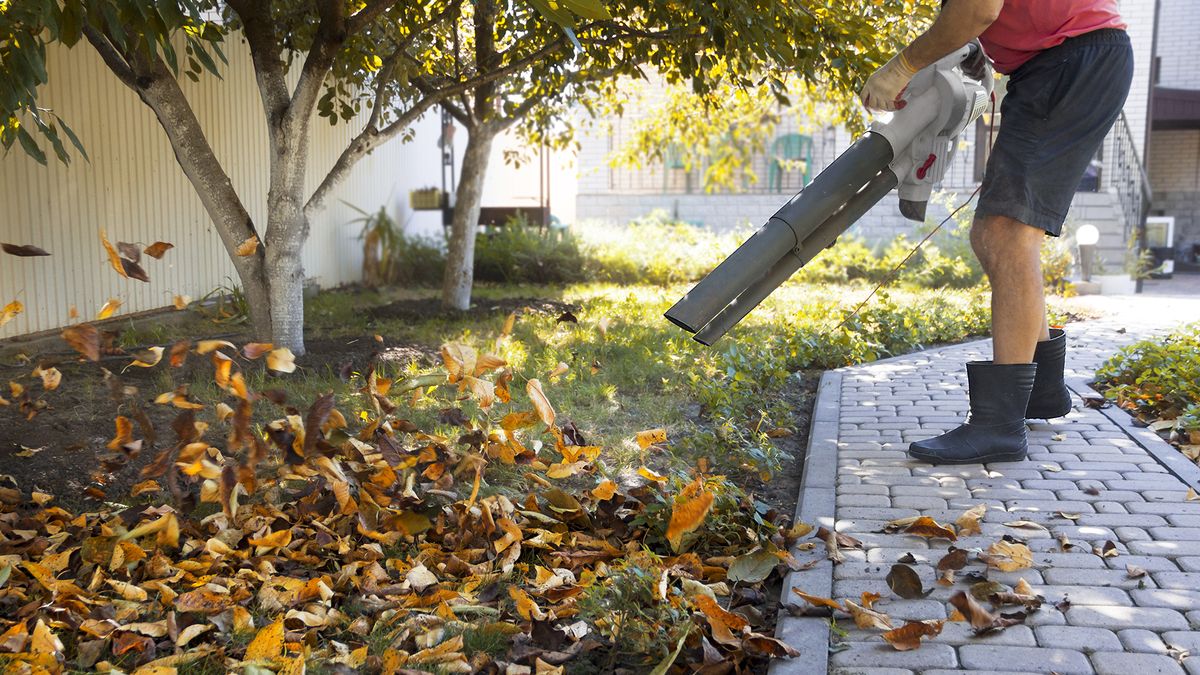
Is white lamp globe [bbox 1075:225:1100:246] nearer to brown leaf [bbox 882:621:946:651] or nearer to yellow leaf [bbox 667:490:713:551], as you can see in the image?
yellow leaf [bbox 667:490:713:551]

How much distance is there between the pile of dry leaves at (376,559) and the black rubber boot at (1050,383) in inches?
66.8

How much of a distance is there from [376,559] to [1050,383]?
2949 millimetres

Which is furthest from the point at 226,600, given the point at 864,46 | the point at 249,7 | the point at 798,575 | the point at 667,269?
the point at 667,269

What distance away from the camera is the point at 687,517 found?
9.87ft

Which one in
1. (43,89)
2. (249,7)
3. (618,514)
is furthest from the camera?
(43,89)

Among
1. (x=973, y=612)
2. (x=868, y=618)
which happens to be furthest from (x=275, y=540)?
(x=973, y=612)

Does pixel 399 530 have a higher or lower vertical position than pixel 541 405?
lower

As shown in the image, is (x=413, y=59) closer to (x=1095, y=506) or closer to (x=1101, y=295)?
(x=1095, y=506)

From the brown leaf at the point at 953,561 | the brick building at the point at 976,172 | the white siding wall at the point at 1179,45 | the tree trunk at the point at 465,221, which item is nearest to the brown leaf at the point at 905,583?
the brown leaf at the point at 953,561

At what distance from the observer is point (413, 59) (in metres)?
6.95

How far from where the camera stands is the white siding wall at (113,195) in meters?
6.40

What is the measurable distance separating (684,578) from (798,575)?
32 centimetres

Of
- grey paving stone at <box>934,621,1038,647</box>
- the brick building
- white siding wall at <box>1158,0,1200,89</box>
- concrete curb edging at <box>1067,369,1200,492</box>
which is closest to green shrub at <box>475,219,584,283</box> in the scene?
the brick building

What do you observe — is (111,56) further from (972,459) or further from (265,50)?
(972,459)
